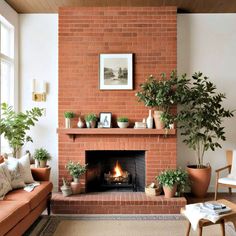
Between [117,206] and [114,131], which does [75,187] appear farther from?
[114,131]

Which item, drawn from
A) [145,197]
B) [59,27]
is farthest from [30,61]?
[145,197]

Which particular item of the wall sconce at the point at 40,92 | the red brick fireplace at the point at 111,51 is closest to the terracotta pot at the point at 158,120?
the red brick fireplace at the point at 111,51

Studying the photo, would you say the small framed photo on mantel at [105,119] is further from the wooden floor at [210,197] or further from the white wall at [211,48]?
the wooden floor at [210,197]

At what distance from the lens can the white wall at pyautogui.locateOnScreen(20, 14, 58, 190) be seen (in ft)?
16.4

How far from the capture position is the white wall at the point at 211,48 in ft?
16.4

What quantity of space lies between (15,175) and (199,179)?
9.17 feet

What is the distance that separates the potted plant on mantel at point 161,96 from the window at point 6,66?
2.20 meters

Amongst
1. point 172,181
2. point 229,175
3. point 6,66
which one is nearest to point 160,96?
point 172,181

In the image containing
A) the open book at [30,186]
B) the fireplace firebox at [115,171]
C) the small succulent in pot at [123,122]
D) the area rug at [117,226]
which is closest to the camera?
the area rug at [117,226]

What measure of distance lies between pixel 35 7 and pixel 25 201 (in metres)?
3.17

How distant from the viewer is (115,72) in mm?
4746

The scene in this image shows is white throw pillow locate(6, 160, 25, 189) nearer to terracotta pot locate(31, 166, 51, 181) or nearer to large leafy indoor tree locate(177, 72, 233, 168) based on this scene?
terracotta pot locate(31, 166, 51, 181)

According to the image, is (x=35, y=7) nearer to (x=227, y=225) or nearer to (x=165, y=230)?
(x=165, y=230)

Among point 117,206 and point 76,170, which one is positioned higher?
point 76,170
